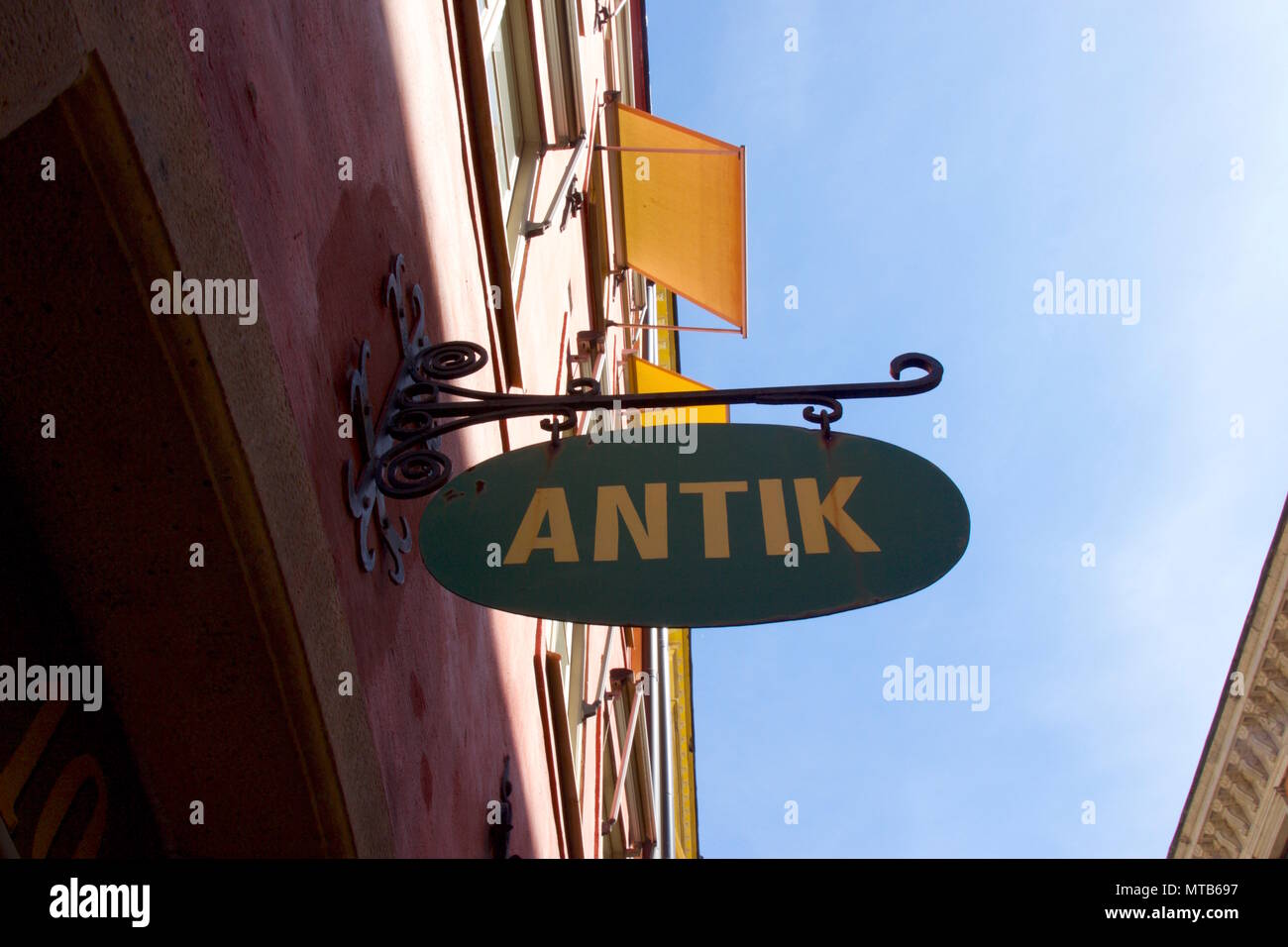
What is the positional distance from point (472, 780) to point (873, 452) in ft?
7.98

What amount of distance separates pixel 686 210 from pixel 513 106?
2.74m

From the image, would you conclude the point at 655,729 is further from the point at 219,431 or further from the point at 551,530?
the point at 219,431

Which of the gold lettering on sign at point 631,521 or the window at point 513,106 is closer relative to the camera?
the gold lettering on sign at point 631,521

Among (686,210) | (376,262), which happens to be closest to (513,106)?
(686,210)

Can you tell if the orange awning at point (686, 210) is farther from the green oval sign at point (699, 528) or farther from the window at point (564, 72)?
the green oval sign at point (699, 528)

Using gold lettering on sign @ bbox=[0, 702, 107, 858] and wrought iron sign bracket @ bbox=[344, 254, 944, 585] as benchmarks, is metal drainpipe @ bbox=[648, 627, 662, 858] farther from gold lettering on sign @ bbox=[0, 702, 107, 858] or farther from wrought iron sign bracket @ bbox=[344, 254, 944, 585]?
gold lettering on sign @ bbox=[0, 702, 107, 858]

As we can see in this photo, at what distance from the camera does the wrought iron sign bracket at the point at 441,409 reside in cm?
311

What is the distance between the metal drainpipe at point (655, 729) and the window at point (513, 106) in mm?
4050

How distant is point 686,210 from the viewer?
997cm

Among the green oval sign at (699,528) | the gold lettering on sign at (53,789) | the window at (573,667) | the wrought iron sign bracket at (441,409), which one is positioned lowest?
the window at (573,667)

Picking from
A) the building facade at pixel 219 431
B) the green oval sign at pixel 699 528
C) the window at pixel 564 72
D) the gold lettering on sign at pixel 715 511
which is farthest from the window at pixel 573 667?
the gold lettering on sign at pixel 715 511

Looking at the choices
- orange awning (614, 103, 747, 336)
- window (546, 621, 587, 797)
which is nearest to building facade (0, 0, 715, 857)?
window (546, 621, 587, 797)
